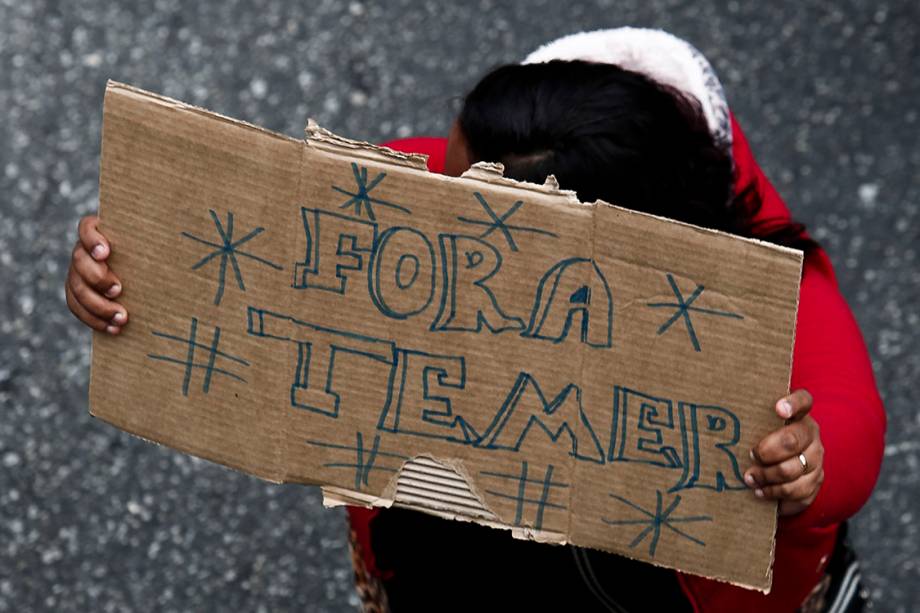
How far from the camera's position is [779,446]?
0.98m

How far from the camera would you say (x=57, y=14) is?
8.02ft

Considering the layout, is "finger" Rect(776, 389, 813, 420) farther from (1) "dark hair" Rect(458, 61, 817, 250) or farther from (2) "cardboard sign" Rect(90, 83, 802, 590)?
(1) "dark hair" Rect(458, 61, 817, 250)

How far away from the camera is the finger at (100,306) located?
3.49ft

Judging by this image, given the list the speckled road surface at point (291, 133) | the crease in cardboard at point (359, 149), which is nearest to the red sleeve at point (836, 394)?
the crease in cardboard at point (359, 149)

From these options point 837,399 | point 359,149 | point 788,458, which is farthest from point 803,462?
point 359,149

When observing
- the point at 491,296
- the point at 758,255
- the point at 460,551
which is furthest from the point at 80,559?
the point at 758,255

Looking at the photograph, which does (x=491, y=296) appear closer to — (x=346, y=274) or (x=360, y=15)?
(x=346, y=274)

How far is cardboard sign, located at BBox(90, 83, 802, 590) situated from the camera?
97 centimetres

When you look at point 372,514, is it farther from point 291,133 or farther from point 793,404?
point 291,133

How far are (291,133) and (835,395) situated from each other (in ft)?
4.56

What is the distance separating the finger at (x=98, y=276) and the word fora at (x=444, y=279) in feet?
0.51

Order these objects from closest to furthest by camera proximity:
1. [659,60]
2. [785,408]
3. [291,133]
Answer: [785,408], [659,60], [291,133]

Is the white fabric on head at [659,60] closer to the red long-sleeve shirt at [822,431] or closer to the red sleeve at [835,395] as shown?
the red long-sleeve shirt at [822,431]

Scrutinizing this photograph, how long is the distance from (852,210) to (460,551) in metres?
1.26
